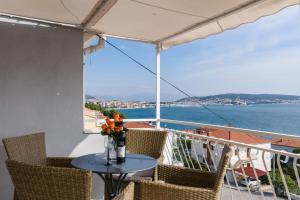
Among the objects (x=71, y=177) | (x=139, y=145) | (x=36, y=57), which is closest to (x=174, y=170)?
(x=139, y=145)

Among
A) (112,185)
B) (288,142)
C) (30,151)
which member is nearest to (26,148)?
(30,151)

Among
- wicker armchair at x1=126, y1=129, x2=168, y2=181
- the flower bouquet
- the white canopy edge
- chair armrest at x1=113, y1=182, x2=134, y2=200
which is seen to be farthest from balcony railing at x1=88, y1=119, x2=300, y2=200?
chair armrest at x1=113, y1=182, x2=134, y2=200

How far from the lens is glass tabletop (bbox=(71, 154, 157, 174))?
2.64m

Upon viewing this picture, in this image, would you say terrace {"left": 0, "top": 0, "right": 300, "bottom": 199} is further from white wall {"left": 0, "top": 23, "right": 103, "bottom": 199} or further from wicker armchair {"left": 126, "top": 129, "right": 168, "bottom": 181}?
wicker armchair {"left": 126, "top": 129, "right": 168, "bottom": 181}

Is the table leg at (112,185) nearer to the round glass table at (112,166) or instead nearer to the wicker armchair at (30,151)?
the round glass table at (112,166)

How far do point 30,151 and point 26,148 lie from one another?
71mm

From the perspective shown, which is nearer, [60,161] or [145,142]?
[60,161]

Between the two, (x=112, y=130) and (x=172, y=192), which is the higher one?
(x=112, y=130)

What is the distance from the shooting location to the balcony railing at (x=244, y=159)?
2936mm

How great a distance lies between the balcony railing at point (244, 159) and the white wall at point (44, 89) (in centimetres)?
109

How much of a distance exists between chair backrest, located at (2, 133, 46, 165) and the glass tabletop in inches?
29.3

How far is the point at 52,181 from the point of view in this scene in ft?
6.29

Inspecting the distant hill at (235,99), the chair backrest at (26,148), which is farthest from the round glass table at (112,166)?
the distant hill at (235,99)

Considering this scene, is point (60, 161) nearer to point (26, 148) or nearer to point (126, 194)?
point (26, 148)
